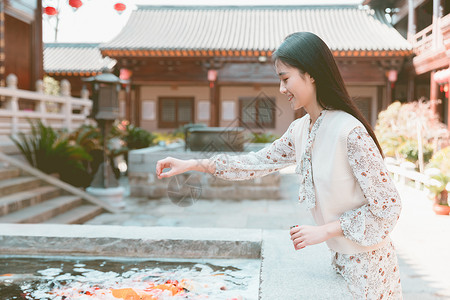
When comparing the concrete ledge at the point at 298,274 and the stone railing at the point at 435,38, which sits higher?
the stone railing at the point at 435,38

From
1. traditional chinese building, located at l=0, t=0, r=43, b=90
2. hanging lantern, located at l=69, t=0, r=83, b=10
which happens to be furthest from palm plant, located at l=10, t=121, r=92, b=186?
traditional chinese building, located at l=0, t=0, r=43, b=90

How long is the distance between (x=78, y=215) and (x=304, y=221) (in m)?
3.08

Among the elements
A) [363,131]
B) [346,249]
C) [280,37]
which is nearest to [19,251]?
[346,249]

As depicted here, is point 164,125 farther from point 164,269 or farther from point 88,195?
point 164,269

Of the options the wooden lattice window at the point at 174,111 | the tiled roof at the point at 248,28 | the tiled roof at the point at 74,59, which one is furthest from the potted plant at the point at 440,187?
the tiled roof at the point at 74,59

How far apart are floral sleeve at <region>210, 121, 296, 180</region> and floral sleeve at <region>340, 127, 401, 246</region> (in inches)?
16.6

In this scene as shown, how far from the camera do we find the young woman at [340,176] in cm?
129

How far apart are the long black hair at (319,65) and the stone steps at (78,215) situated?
470 centimetres

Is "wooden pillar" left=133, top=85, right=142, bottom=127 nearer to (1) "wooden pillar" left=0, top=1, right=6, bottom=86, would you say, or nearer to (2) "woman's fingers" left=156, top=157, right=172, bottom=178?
(1) "wooden pillar" left=0, top=1, right=6, bottom=86

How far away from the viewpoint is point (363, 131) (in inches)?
51.9

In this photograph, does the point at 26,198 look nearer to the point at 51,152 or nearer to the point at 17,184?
the point at 17,184

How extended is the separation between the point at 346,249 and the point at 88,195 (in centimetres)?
566

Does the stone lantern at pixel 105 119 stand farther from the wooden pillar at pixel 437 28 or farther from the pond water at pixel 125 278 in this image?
the wooden pillar at pixel 437 28

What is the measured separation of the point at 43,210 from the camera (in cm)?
531
